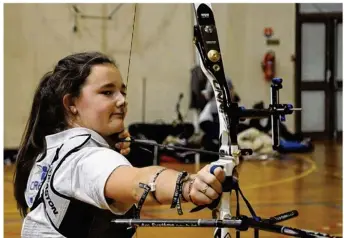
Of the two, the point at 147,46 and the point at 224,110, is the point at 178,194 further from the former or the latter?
the point at 147,46

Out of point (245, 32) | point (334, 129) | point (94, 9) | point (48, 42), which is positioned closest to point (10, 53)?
point (48, 42)

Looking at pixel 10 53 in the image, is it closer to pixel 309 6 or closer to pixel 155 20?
pixel 155 20

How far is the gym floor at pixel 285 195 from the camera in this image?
13.2 feet

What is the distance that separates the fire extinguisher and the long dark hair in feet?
27.5

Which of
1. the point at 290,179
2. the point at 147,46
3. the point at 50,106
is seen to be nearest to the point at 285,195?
the point at 290,179

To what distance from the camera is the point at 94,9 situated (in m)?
9.09

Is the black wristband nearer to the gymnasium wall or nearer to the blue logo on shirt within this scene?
the blue logo on shirt

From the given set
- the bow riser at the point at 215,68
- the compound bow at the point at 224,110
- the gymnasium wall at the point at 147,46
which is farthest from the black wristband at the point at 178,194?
the gymnasium wall at the point at 147,46

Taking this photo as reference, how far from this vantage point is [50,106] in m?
1.58

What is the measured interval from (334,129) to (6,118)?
5.20 meters

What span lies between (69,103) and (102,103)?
11 cm

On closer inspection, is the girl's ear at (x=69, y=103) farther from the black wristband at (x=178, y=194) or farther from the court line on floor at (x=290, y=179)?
the court line on floor at (x=290, y=179)

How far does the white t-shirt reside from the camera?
1311 millimetres

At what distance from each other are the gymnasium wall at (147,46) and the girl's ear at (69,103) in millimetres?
6600
